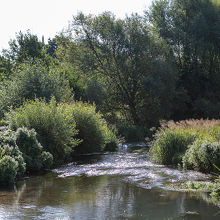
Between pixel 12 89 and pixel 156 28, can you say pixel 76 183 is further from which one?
pixel 156 28

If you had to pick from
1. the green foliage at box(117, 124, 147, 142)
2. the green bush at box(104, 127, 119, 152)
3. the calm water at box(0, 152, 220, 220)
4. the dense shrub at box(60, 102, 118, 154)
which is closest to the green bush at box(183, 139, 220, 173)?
the calm water at box(0, 152, 220, 220)

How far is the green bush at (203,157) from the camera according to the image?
42.9 feet

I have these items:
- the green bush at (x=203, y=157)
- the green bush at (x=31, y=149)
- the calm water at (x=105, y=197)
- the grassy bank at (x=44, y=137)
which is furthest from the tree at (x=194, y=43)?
the green bush at (x=31, y=149)

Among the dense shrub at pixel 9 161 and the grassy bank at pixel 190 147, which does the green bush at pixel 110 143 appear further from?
the dense shrub at pixel 9 161

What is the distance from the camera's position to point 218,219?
7949 millimetres

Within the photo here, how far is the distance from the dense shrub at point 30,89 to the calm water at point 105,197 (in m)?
9.58

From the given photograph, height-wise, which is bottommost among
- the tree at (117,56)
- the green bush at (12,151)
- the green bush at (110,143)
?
the green bush at (110,143)

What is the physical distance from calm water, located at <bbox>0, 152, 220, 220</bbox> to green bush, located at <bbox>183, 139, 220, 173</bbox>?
0.49m

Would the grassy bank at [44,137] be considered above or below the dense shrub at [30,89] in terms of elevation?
below

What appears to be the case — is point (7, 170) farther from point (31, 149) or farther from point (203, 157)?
point (203, 157)

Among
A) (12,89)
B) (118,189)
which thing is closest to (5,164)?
(118,189)

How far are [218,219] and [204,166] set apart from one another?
584 cm

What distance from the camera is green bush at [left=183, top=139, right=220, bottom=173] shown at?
13.1m

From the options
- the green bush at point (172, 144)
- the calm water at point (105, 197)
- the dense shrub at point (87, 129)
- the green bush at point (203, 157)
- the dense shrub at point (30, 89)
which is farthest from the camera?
the dense shrub at point (30, 89)
